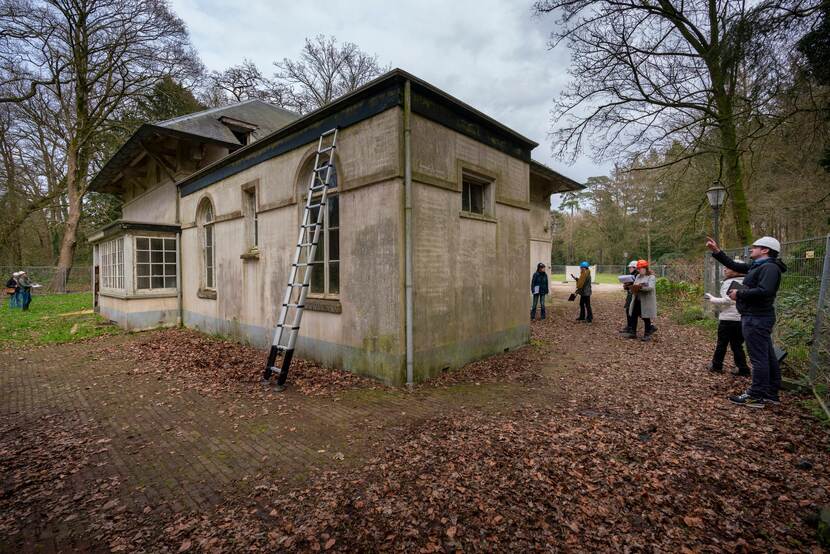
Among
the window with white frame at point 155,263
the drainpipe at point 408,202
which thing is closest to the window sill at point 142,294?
the window with white frame at point 155,263

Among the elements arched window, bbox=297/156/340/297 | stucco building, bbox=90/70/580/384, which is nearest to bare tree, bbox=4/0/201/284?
stucco building, bbox=90/70/580/384

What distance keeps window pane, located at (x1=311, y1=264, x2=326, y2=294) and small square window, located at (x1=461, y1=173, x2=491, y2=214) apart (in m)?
2.93

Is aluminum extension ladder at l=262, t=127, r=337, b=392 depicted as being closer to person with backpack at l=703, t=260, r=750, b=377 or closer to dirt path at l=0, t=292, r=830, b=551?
dirt path at l=0, t=292, r=830, b=551

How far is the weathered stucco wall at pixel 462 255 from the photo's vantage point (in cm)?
585

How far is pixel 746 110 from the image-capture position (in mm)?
9086

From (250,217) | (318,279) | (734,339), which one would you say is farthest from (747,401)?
(250,217)

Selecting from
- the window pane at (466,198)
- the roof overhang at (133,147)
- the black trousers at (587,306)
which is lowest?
the black trousers at (587,306)

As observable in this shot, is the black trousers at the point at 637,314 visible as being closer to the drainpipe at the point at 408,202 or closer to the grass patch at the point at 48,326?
the drainpipe at the point at 408,202

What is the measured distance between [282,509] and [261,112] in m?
14.8

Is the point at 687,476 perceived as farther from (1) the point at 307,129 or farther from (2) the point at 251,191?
(2) the point at 251,191

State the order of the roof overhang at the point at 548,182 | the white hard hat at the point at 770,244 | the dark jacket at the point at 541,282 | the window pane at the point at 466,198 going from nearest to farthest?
the white hard hat at the point at 770,244
the window pane at the point at 466,198
the dark jacket at the point at 541,282
the roof overhang at the point at 548,182

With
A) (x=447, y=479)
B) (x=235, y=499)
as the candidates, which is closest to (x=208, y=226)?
(x=235, y=499)

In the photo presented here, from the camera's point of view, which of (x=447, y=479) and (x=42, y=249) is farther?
(x=42, y=249)

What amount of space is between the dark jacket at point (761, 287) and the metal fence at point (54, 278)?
30.7 m
